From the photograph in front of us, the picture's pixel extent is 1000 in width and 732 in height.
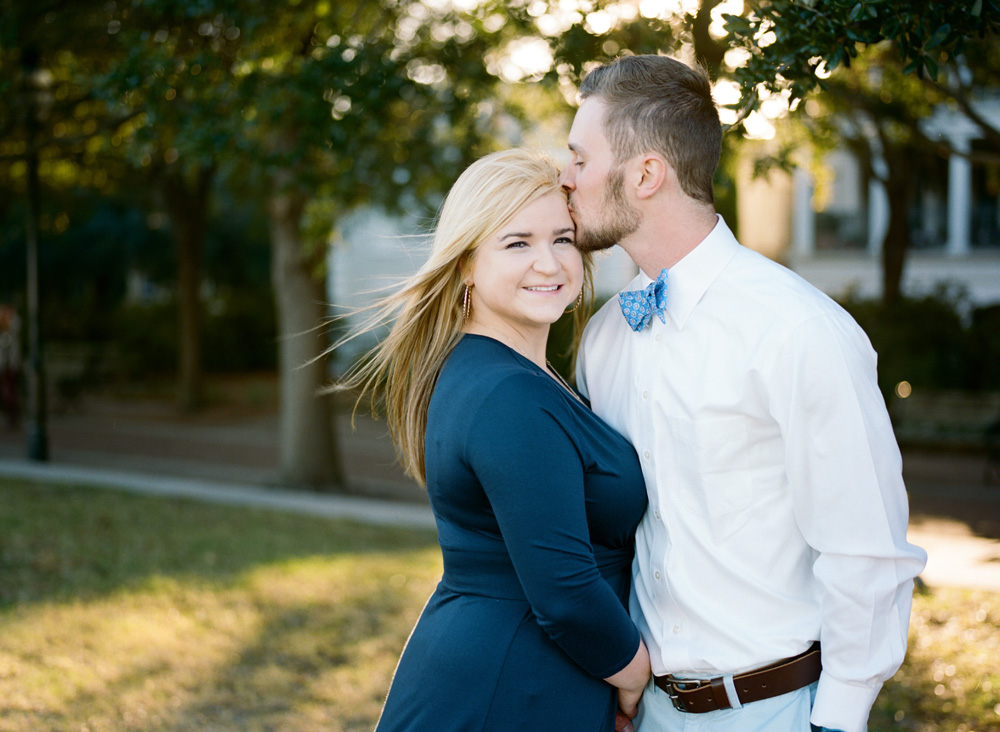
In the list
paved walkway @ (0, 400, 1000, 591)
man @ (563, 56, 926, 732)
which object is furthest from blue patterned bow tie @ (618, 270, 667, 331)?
paved walkway @ (0, 400, 1000, 591)

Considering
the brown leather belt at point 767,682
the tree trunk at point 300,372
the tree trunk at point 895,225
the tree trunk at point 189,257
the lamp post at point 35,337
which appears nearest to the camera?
the brown leather belt at point 767,682

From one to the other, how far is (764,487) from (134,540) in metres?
6.86

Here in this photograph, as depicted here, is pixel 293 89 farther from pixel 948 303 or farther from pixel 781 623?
pixel 948 303

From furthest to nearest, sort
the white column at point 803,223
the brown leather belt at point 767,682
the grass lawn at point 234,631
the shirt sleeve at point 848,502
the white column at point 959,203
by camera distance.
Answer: the white column at point 803,223 → the white column at point 959,203 → the grass lawn at point 234,631 → the brown leather belt at point 767,682 → the shirt sleeve at point 848,502

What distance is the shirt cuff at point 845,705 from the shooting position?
1.95 meters

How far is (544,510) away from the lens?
6.47 ft

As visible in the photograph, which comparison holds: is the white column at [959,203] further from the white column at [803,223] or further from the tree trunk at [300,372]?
the tree trunk at [300,372]

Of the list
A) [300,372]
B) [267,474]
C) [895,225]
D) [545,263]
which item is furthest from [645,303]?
[895,225]

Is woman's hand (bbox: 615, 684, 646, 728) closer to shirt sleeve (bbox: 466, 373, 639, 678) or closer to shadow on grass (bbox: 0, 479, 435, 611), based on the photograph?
shirt sleeve (bbox: 466, 373, 639, 678)

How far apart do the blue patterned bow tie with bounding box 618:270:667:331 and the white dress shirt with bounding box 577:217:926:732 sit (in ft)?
0.08

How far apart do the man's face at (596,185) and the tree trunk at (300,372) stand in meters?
8.25

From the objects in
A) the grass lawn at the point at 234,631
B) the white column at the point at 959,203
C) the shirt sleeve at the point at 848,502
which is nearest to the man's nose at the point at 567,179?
the shirt sleeve at the point at 848,502

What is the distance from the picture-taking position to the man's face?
7.48 ft

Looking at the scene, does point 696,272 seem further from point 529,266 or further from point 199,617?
point 199,617
